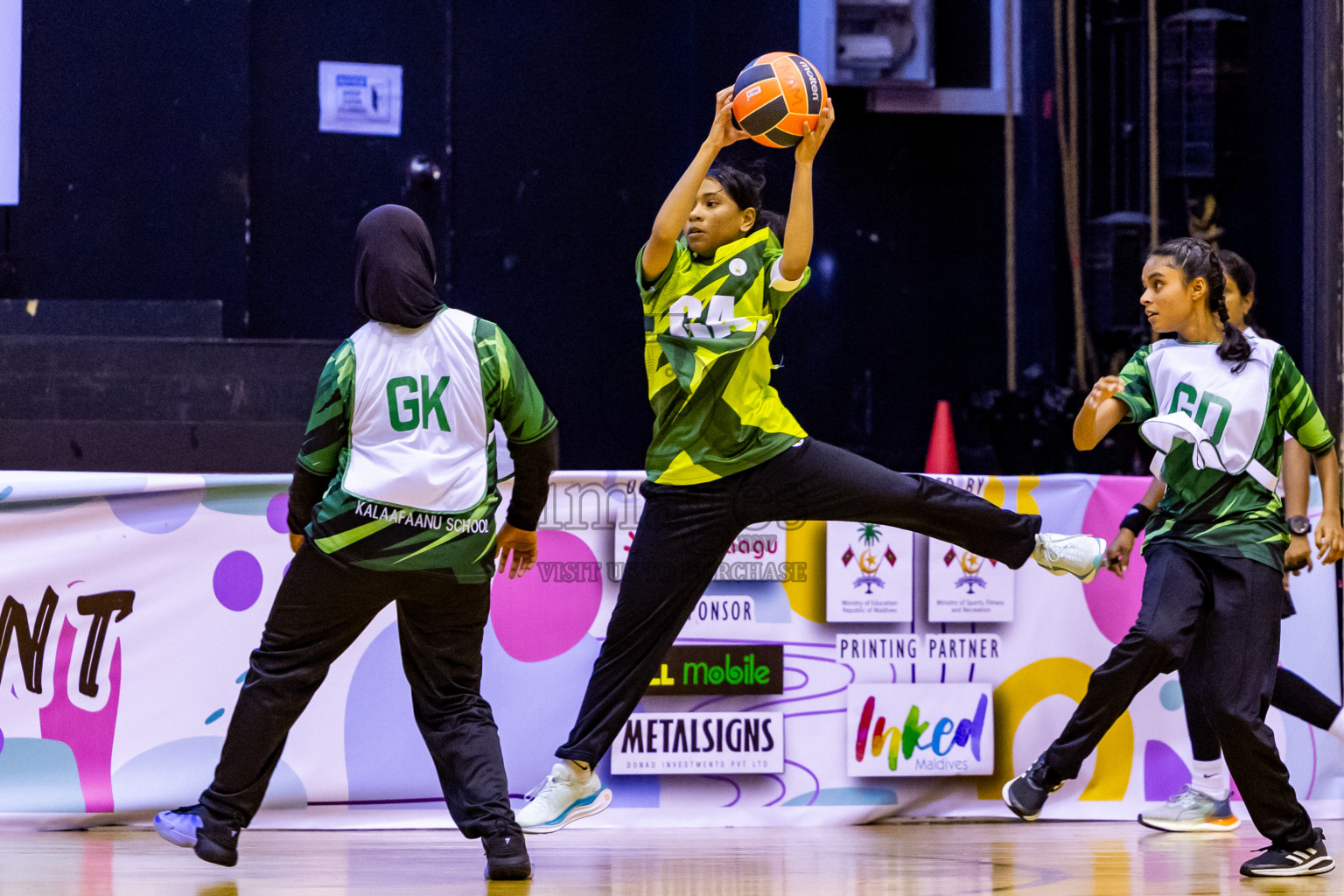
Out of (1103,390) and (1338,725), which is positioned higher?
(1103,390)

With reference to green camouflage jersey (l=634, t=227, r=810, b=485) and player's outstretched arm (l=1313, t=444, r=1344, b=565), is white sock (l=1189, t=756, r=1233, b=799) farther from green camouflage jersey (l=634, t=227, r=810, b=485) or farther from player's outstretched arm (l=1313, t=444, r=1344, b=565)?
green camouflage jersey (l=634, t=227, r=810, b=485)

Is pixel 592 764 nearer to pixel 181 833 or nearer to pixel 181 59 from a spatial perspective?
pixel 181 833

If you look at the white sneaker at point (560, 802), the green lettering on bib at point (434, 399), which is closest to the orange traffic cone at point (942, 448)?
the white sneaker at point (560, 802)

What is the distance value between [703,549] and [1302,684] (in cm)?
215

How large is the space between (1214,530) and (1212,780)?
1.15 metres

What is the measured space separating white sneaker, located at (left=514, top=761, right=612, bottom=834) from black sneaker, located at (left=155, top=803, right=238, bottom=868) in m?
0.75

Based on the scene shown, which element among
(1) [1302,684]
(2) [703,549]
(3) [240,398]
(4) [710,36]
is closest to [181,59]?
(3) [240,398]

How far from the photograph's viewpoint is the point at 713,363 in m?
3.90

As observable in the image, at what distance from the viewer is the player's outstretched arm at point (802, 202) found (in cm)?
378

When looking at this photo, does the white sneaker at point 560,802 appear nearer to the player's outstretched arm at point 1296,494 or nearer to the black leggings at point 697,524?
the black leggings at point 697,524

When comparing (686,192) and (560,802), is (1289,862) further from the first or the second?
(686,192)

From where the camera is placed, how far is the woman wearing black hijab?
3523 mm

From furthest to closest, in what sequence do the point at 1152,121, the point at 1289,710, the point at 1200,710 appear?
the point at 1152,121 → the point at 1289,710 → the point at 1200,710

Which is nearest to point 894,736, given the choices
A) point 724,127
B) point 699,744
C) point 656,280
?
point 699,744
